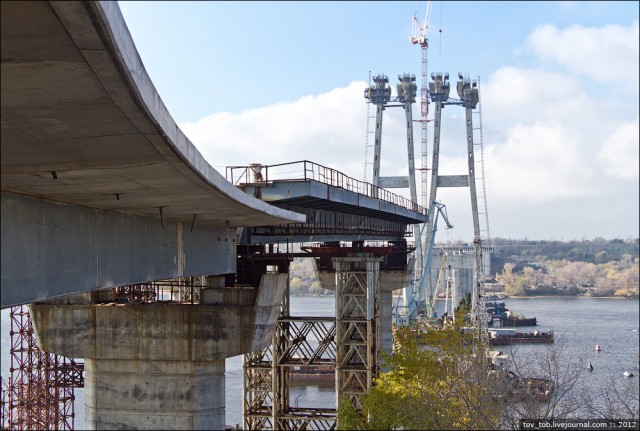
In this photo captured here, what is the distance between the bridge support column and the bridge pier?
10989 millimetres

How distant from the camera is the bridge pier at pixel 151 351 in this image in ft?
65.3

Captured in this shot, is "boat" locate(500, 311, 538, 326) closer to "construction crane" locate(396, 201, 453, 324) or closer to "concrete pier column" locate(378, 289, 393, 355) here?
"construction crane" locate(396, 201, 453, 324)

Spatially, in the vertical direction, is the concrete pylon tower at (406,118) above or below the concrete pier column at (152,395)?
above

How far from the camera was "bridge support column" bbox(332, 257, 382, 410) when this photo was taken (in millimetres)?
32219

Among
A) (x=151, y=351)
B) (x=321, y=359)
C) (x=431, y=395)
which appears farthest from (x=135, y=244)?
(x=321, y=359)

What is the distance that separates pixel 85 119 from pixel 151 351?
13595mm

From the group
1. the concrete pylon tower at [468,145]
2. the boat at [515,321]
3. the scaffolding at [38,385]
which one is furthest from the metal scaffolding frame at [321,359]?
the boat at [515,321]

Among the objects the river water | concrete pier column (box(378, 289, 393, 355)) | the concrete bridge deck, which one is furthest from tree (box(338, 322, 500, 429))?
concrete pier column (box(378, 289, 393, 355))

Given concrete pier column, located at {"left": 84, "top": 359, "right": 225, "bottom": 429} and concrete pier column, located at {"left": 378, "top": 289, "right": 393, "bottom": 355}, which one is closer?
concrete pier column, located at {"left": 84, "top": 359, "right": 225, "bottom": 429}

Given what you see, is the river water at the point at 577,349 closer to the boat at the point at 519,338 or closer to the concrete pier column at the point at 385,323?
the boat at the point at 519,338

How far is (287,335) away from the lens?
3183cm

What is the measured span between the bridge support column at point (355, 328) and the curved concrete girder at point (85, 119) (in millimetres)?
19818

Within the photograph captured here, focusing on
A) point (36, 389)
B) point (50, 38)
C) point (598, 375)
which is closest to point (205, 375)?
point (50, 38)

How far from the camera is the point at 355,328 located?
3338 cm
